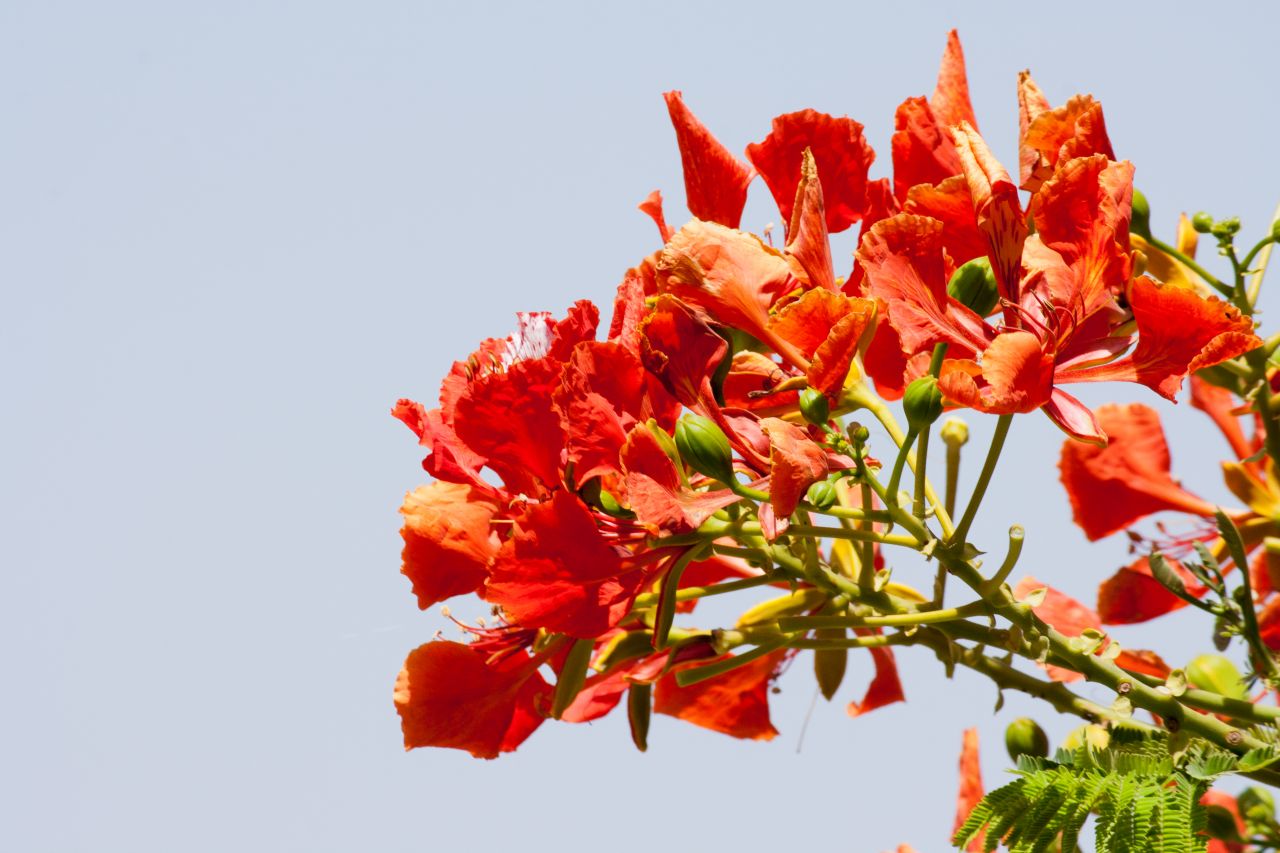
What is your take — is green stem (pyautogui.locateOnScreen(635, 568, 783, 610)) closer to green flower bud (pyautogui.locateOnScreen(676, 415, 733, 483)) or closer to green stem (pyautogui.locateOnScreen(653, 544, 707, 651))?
green stem (pyautogui.locateOnScreen(653, 544, 707, 651))

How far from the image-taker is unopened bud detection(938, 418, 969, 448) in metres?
1.95

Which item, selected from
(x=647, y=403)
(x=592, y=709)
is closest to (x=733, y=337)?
(x=647, y=403)

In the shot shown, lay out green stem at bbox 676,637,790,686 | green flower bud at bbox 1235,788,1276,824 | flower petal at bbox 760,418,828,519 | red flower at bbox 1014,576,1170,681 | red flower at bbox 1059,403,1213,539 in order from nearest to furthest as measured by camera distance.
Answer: flower petal at bbox 760,418,828,519 < green stem at bbox 676,637,790,686 < red flower at bbox 1014,576,1170,681 < green flower bud at bbox 1235,788,1276,824 < red flower at bbox 1059,403,1213,539

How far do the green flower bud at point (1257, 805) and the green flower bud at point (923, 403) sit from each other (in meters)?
1.34

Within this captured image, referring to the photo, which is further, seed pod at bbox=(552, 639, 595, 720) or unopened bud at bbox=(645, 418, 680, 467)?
seed pod at bbox=(552, 639, 595, 720)

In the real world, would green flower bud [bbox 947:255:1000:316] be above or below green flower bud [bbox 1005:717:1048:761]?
above

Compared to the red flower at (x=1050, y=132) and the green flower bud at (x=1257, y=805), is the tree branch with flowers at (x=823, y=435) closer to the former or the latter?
the red flower at (x=1050, y=132)

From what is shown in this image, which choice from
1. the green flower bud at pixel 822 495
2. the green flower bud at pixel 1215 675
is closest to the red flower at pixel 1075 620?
the green flower bud at pixel 1215 675

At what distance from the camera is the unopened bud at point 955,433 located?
6.39 feet

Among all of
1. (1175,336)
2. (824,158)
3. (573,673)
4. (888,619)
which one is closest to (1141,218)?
(824,158)

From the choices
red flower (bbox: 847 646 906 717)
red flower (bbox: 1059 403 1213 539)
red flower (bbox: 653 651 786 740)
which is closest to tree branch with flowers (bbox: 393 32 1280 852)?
red flower (bbox: 653 651 786 740)

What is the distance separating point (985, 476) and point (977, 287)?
0.70ft

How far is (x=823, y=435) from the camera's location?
1.55m

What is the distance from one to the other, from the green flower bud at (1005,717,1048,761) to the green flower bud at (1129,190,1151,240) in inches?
28.5
